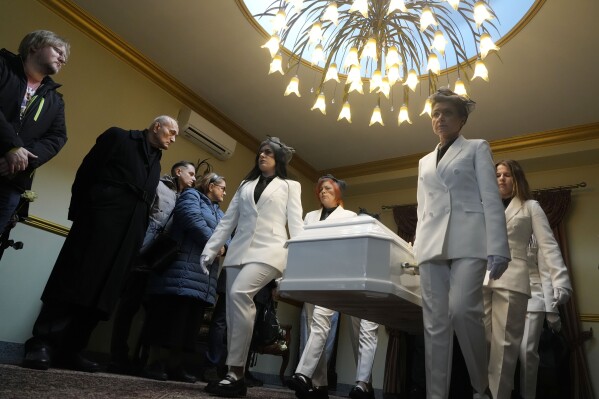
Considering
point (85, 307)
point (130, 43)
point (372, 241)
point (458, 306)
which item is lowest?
point (85, 307)

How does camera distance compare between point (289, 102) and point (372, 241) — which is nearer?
point (372, 241)

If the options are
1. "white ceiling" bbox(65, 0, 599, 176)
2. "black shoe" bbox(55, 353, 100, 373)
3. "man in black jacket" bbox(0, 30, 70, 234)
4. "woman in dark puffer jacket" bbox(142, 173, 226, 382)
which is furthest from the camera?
"white ceiling" bbox(65, 0, 599, 176)

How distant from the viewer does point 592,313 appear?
483 cm

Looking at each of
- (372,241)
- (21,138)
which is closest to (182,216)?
(21,138)

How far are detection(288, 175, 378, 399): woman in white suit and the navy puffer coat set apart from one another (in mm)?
668

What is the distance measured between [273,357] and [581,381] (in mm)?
3300

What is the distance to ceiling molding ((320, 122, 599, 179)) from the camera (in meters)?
5.11

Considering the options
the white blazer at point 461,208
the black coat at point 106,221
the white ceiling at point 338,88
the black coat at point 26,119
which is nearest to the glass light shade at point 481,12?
the white ceiling at point 338,88

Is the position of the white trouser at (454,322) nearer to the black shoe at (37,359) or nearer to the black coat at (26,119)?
the black shoe at (37,359)

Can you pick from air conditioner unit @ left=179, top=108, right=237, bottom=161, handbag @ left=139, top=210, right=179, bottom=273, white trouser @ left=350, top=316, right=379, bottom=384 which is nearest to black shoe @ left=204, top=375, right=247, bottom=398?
handbag @ left=139, top=210, right=179, bottom=273

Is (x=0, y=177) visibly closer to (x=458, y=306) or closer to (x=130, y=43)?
(x=458, y=306)

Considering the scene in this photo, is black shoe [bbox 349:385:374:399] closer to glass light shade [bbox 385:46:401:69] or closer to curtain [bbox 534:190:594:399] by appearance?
glass light shade [bbox 385:46:401:69]

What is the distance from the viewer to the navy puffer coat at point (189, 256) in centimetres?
270

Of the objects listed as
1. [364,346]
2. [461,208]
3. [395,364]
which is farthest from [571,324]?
[461,208]
